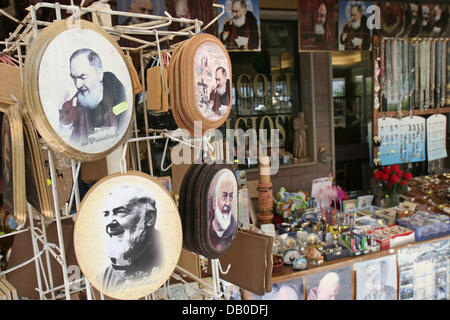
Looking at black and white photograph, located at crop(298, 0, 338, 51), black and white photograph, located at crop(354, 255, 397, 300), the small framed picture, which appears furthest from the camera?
the small framed picture

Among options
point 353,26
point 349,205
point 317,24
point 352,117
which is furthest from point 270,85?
point 349,205

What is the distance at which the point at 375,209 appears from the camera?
11.3ft

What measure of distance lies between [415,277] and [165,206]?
95.3 inches

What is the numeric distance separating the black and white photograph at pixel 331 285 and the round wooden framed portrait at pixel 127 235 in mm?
1478

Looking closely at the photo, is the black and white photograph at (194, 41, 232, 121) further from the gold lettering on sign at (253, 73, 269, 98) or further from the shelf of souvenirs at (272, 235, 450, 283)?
the gold lettering on sign at (253, 73, 269, 98)

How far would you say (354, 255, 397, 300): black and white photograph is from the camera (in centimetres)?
265

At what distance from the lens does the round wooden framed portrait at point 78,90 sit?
991 mm

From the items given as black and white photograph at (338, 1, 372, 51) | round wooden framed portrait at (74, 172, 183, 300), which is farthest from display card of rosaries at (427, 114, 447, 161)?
round wooden framed portrait at (74, 172, 183, 300)

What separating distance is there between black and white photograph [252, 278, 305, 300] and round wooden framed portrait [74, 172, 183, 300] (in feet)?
4.12

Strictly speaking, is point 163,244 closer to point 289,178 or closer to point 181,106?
point 181,106

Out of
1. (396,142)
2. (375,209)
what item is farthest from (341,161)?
(375,209)

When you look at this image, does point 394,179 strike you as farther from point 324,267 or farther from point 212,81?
point 212,81

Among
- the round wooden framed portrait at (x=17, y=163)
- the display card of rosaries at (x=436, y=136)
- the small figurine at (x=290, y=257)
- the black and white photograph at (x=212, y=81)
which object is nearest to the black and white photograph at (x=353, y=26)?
the display card of rosaries at (x=436, y=136)

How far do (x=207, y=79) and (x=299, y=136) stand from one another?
106 inches
